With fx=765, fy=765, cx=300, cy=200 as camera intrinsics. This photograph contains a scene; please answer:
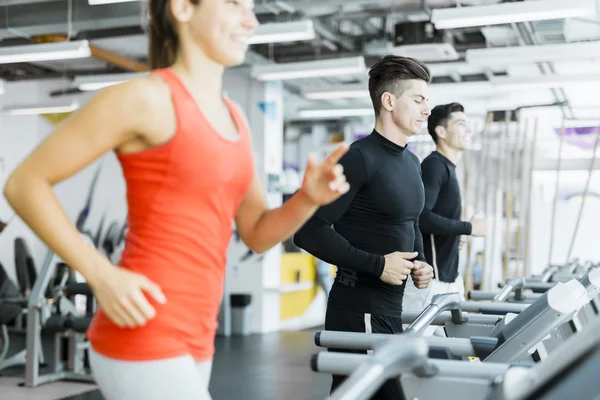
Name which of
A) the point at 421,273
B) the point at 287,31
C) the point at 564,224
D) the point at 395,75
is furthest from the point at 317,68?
the point at 564,224

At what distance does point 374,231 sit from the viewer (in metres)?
2.35

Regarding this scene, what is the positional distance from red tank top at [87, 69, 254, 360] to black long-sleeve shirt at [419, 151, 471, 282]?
230cm

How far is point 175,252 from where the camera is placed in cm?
120

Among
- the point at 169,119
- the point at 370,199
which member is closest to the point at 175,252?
the point at 169,119

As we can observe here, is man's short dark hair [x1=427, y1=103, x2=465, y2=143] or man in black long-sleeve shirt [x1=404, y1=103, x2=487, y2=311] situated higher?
man's short dark hair [x1=427, y1=103, x2=465, y2=143]

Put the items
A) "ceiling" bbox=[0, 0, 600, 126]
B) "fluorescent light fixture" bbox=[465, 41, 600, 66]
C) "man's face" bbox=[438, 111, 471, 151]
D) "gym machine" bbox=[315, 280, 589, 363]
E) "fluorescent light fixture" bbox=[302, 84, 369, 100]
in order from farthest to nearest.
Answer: "fluorescent light fixture" bbox=[302, 84, 369, 100] < "ceiling" bbox=[0, 0, 600, 126] < "fluorescent light fixture" bbox=[465, 41, 600, 66] < "man's face" bbox=[438, 111, 471, 151] < "gym machine" bbox=[315, 280, 589, 363]

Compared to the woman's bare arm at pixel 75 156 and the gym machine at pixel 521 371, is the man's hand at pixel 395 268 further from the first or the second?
the woman's bare arm at pixel 75 156

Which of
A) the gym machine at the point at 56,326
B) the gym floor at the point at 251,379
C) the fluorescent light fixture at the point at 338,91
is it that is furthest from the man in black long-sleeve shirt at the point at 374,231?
the fluorescent light fixture at the point at 338,91

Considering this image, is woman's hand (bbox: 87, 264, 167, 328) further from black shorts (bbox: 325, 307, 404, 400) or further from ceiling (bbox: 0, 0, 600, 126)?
ceiling (bbox: 0, 0, 600, 126)

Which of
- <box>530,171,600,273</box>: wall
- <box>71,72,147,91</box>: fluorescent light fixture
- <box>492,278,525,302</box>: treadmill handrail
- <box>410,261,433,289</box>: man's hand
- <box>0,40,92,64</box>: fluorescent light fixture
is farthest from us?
<box>530,171,600,273</box>: wall

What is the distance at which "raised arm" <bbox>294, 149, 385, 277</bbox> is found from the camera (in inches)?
88.6

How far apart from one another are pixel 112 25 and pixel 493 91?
20.0 feet

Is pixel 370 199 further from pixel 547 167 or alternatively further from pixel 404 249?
pixel 547 167

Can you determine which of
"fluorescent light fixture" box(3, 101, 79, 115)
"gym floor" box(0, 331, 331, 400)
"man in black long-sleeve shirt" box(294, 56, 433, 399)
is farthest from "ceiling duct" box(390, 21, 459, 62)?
"man in black long-sleeve shirt" box(294, 56, 433, 399)
